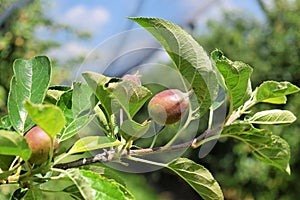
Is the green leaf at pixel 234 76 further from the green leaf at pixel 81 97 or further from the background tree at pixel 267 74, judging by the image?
the background tree at pixel 267 74

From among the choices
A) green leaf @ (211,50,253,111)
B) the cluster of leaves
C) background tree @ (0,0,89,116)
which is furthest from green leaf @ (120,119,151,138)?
background tree @ (0,0,89,116)

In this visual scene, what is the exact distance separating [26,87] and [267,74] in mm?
5275

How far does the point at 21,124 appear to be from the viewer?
1.78 feet

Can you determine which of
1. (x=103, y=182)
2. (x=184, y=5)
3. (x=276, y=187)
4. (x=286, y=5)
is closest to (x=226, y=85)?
(x=103, y=182)

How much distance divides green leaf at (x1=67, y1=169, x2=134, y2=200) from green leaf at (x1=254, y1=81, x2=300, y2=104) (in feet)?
0.75

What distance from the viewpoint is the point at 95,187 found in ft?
1.44

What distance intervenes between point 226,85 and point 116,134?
0.13m

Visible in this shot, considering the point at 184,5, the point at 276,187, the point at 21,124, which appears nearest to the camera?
the point at 21,124

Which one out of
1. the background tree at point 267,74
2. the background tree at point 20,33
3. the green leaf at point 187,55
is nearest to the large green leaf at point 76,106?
the green leaf at point 187,55

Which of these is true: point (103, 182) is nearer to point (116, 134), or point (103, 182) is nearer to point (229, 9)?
point (116, 134)

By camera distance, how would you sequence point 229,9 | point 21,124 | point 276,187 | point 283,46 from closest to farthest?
point 21,124 < point 276,187 < point 283,46 < point 229,9

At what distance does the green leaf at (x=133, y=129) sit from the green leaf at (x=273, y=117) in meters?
0.17

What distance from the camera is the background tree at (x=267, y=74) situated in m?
5.04

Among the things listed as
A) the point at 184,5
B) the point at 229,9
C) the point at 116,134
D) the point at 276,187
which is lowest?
the point at 276,187
